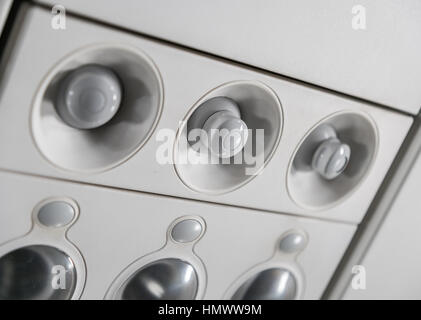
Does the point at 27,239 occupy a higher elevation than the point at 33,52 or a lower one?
lower

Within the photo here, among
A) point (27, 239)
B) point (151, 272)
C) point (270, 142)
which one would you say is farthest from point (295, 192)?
point (27, 239)

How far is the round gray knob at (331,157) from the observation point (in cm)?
52

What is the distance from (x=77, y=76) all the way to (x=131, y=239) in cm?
19

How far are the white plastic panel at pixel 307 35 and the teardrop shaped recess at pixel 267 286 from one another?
257 millimetres

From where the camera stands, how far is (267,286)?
58 cm

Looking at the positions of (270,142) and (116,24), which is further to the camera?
(270,142)

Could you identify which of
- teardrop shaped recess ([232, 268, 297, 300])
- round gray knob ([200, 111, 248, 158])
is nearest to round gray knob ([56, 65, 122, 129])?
round gray knob ([200, 111, 248, 158])

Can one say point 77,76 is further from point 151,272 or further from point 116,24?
point 151,272

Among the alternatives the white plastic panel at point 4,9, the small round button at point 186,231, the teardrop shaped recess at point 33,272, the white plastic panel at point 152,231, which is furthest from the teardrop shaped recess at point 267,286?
the white plastic panel at point 4,9

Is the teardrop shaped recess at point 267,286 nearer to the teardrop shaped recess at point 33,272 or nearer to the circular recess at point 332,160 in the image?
the circular recess at point 332,160

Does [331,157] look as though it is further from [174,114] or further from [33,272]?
[33,272]
